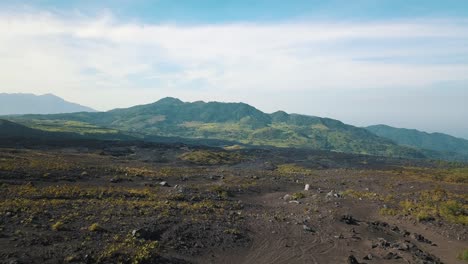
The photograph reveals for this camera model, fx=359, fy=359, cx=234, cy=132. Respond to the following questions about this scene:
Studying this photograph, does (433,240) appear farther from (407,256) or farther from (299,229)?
(299,229)

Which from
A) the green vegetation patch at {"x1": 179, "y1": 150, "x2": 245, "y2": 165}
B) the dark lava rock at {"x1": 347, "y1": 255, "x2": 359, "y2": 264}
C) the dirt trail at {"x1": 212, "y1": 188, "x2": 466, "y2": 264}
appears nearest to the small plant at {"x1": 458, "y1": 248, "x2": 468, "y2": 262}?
the dirt trail at {"x1": 212, "y1": 188, "x2": 466, "y2": 264}

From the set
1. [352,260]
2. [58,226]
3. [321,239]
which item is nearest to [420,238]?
[321,239]

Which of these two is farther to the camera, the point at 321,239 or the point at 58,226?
the point at 321,239

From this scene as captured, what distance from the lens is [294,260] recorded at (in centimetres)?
2345

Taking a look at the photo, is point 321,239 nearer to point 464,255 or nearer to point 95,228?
point 464,255

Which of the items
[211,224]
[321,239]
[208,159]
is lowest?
[208,159]

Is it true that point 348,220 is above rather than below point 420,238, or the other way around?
above

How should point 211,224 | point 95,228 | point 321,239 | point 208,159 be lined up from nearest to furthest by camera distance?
point 95,228 < point 321,239 < point 211,224 < point 208,159

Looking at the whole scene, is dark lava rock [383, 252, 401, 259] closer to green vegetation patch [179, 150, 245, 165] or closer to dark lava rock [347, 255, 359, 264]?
dark lava rock [347, 255, 359, 264]

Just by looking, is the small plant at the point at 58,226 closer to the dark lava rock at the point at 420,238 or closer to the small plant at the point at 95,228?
the small plant at the point at 95,228

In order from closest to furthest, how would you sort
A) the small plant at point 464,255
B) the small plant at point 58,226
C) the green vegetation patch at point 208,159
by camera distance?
the small plant at point 58,226 < the small plant at point 464,255 < the green vegetation patch at point 208,159

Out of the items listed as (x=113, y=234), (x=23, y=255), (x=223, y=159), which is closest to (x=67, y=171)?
(x=113, y=234)

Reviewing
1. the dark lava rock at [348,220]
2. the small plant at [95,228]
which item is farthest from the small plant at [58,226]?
the dark lava rock at [348,220]

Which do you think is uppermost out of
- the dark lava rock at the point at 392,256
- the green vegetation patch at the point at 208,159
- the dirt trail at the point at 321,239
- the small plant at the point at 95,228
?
the small plant at the point at 95,228
